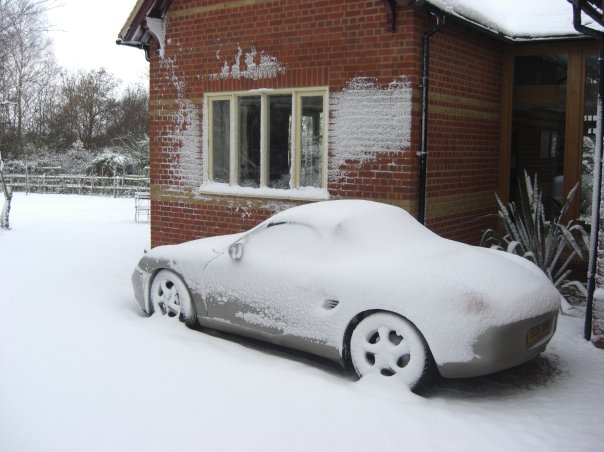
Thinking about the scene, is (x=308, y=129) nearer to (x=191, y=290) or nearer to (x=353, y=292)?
(x=191, y=290)

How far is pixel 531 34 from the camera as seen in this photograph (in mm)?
9594

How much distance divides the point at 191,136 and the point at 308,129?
209cm

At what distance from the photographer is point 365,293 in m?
5.25

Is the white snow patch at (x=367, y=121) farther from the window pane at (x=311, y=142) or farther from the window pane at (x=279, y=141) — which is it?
the window pane at (x=279, y=141)

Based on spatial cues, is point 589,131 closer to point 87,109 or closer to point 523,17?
point 523,17

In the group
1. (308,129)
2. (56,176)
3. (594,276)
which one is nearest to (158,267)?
(308,129)

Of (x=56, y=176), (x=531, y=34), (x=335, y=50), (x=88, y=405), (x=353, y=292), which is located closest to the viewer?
(x=88, y=405)

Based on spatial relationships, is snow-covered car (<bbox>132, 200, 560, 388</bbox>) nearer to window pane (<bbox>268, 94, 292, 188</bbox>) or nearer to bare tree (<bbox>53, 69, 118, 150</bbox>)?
window pane (<bbox>268, 94, 292, 188</bbox>)

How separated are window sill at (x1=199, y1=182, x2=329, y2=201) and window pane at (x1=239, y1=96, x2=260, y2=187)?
15 centimetres

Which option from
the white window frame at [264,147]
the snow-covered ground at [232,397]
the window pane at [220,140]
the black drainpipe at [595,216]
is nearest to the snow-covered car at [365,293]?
the snow-covered ground at [232,397]

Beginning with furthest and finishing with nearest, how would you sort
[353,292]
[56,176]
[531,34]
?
[56,176] → [531,34] → [353,292]

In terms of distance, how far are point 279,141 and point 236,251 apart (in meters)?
3.39

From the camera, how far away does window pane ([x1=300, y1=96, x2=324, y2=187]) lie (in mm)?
8852

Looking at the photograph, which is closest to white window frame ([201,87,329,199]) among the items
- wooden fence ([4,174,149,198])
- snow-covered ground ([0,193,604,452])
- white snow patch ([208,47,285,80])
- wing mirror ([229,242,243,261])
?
white snow patch ([208,47,285,80])
